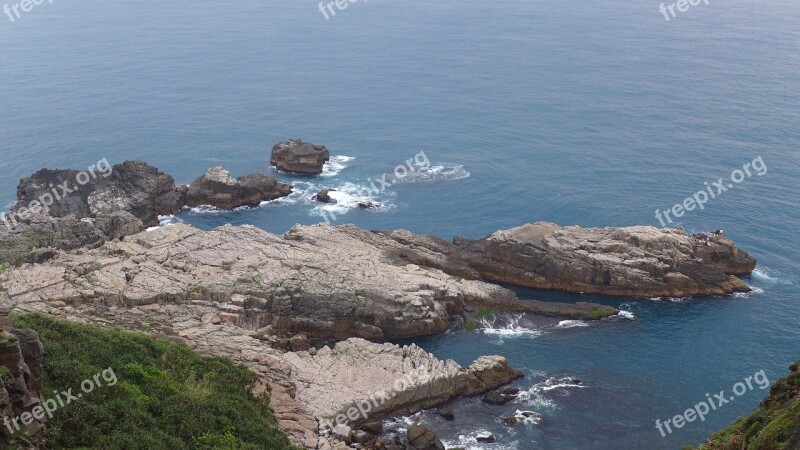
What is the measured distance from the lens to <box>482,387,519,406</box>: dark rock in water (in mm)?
67625

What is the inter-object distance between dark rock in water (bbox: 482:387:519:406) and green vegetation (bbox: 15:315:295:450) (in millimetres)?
21477

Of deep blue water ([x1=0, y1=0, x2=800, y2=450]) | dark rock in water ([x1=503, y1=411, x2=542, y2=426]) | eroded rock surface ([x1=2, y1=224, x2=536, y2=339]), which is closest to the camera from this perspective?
dark rock in water ([x1=503, y1=411, x2=542, y2=426])

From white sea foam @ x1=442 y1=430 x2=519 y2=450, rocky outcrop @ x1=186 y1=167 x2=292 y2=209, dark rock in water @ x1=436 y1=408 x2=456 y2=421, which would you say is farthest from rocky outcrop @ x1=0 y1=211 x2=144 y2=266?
white sea foam @ x1=442 y1=430 x2=519 y2=450

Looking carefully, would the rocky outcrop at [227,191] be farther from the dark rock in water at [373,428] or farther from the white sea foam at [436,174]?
the dark rock in water at [373,428]

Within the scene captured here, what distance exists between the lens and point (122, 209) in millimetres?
98625

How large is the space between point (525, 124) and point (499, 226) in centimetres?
4051

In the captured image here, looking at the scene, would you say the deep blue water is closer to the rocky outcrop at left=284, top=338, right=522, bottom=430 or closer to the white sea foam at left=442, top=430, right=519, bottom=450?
the white sea foam at left=442, top=430, right=519, bottom=450

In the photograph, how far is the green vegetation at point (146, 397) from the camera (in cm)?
3981

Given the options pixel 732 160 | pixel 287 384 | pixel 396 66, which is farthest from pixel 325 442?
pixel 396 66

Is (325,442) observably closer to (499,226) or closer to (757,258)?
(499,226)

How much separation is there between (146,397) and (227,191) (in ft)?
211

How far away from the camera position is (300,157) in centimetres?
11781

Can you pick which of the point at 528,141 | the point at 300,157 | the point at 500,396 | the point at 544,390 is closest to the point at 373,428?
the point at 500,396

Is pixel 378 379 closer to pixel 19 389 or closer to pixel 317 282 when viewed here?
pixel 317 282
